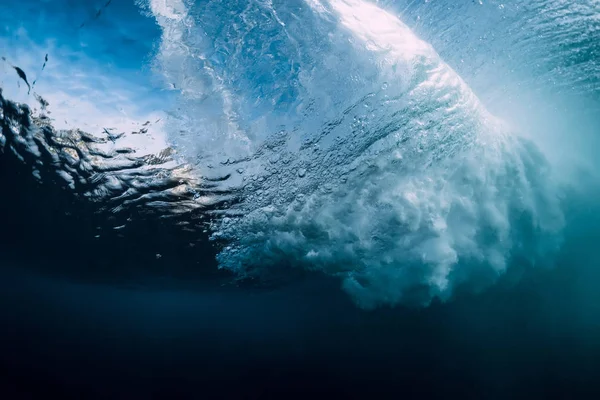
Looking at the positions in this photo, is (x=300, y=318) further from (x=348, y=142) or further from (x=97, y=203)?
(x=348, y=142)

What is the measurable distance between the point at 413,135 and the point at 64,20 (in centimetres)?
1072

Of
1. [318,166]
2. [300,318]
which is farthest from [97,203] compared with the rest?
[300,318]

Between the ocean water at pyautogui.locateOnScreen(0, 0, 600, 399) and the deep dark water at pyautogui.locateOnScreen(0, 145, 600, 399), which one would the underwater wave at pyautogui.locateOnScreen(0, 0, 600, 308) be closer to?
the ocean water at pyautogui.locateOnScreen(0, 0, 600, 399)

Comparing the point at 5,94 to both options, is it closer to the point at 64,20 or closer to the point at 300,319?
the point at 64,20

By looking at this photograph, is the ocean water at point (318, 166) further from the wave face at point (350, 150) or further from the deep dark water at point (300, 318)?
the deep dark water at point (300, 318)

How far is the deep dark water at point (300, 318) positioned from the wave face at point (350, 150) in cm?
674

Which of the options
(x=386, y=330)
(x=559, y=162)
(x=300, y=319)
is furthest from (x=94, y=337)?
(x=559, y=162)

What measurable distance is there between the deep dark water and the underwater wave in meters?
4.59

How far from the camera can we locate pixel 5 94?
707 centimetres

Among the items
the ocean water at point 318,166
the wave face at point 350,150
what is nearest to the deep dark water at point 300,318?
the ocean water at point 318,166

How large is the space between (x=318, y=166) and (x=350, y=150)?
1405 mm

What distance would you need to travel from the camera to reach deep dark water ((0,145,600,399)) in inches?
783

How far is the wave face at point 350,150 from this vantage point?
236 inches

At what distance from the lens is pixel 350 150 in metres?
10.6
